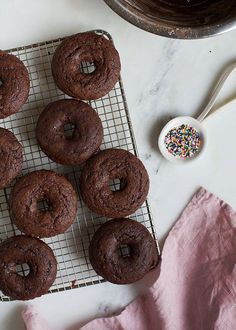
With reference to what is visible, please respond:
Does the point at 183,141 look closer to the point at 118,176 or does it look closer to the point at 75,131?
the point at 118,176

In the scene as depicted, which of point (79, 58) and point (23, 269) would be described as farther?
point (23, 269)

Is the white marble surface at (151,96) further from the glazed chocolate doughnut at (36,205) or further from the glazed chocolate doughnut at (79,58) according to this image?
the glazed chocolate doughnut at (36,205)

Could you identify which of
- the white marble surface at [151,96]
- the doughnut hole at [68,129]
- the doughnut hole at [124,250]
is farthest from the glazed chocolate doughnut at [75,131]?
the doughnut hole at [124,250]

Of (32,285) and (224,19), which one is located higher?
(224,19)

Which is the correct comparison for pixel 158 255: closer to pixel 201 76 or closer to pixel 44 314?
pixel 44 314

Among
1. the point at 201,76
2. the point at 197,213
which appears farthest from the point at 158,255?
the point at 201,76

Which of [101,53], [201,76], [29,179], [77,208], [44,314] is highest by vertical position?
[101,53]

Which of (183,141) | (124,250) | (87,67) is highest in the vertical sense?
(87,67)

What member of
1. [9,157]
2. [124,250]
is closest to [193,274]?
[124,250]
